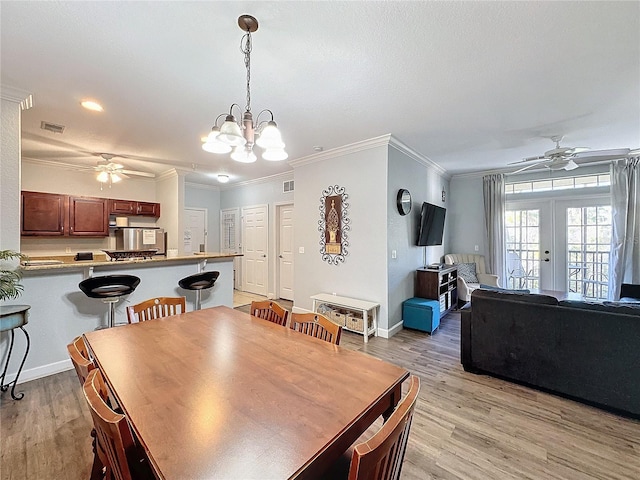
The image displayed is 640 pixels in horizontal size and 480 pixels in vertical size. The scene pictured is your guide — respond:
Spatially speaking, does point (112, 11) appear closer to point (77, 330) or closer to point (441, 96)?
point (441, 96)

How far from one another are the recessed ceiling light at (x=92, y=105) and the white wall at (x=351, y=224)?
273cm

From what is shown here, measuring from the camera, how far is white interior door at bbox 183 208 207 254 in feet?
22.0

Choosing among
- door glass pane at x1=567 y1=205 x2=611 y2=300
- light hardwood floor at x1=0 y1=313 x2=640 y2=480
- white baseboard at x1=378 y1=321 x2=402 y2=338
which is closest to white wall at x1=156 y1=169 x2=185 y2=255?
light hardwood floor at x1=0 y1=313 x2=640 y2=480

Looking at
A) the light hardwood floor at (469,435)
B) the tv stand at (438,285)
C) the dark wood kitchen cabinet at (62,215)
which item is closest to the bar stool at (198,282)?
the light hardwood floor at (469,435)

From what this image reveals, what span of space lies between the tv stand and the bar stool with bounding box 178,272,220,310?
3130 millimetres

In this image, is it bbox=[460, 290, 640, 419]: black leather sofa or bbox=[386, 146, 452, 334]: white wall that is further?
bbox=[386, 146, 452, 334]: white wall

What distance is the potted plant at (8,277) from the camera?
A: 2.28m

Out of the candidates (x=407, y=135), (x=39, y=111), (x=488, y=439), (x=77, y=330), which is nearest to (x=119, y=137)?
(x=39, y=111)

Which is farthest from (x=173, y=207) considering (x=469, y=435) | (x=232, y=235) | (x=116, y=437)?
(x=469, y=435)

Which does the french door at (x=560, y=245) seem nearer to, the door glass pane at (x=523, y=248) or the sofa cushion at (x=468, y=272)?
the door glass pane at (x=523, y=248)

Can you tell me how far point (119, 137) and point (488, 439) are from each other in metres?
5.08

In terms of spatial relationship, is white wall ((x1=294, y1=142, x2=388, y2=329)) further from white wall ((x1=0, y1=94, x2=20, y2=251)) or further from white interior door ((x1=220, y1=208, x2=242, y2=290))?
white wall ((x1=0, y1=94, x2=20, y2=251))

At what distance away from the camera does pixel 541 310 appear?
2492mm

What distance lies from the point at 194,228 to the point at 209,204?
2.50ft
